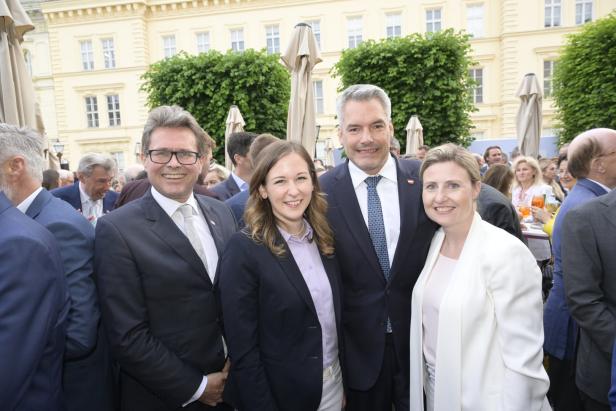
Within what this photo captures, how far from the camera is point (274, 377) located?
7.21ft

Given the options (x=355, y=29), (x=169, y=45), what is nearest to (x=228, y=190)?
(x=355, y=29)

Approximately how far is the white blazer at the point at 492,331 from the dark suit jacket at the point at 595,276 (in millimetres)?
474

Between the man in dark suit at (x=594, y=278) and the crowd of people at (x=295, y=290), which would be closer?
the crowd of people at (x=295, y=290)

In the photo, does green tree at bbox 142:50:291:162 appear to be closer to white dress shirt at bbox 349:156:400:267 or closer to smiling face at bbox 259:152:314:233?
white dress shirt at bbox 349:156:400:267

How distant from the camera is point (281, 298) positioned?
211cm

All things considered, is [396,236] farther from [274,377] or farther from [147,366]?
[147,366]

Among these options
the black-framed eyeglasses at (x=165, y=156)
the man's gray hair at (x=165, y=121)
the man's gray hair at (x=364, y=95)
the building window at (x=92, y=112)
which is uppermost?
the building window at (x=92, y=112)

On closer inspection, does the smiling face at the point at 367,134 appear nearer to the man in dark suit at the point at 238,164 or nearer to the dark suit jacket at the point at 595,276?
the dark suit jacket at the point at 595,276

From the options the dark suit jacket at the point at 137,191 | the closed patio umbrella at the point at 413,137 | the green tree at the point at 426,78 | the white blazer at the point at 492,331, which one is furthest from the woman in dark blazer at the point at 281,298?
the green tree at the point at 426,78

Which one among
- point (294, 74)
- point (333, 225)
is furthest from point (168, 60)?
point (333, 225)

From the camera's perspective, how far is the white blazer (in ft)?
6.67

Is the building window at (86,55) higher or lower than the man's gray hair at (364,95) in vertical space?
higher

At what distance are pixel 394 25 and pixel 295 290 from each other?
3231 cm

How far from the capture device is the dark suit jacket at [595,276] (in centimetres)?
230
